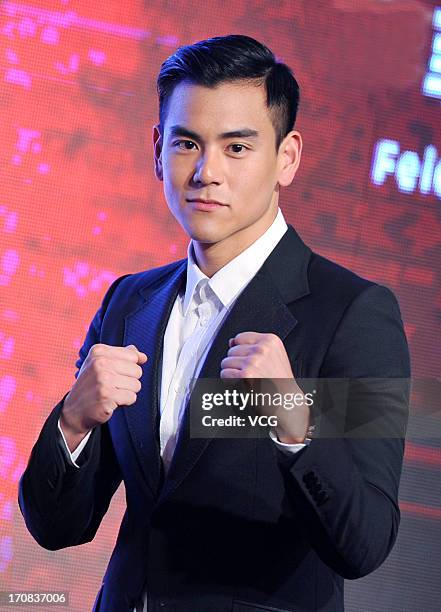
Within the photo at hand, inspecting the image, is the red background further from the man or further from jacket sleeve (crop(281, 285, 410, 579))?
jacket sleeve (crop(281, 285, 410, 579))

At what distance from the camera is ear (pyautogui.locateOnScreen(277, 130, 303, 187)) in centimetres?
136

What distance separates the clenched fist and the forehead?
314 mm

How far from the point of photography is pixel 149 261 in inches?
89.1

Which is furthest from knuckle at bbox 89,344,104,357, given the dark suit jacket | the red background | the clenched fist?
the red background

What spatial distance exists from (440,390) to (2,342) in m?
1.00

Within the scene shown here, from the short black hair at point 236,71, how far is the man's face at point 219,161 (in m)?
0.01

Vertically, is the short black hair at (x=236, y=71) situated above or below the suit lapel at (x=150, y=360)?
above

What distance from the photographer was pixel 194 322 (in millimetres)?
1340

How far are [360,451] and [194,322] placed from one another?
33 centimetres

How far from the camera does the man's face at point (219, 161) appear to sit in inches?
49.7

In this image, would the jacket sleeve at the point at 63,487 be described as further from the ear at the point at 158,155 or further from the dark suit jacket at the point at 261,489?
the ear at the point at 158,155

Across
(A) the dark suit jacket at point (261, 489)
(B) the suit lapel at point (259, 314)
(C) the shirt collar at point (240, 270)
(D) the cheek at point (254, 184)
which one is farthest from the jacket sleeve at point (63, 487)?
(D) the cheek at point (254, 184)

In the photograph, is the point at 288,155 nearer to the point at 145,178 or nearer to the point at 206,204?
the point at 206,204

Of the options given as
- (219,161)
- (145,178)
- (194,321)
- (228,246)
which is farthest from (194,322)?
(145,178)
